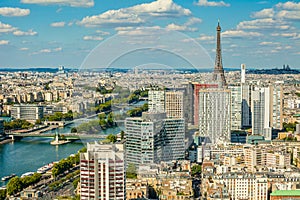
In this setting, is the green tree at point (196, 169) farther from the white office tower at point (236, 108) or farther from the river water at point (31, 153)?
the white office tower at point (236, 108)

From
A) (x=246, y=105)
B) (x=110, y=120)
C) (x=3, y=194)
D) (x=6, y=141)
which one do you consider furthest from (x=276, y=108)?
(x=3, y=194)

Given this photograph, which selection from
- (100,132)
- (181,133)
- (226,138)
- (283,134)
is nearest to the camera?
(181,133)

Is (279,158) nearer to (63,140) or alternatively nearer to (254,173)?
(254,173)

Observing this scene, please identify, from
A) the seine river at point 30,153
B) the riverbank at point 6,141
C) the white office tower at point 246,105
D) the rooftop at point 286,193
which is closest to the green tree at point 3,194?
the seine river at point 30,153

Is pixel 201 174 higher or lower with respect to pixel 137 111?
lower


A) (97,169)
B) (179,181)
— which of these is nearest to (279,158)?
(179,181)

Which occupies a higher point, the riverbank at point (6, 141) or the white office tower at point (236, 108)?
the white office tower at point (236, 108)
